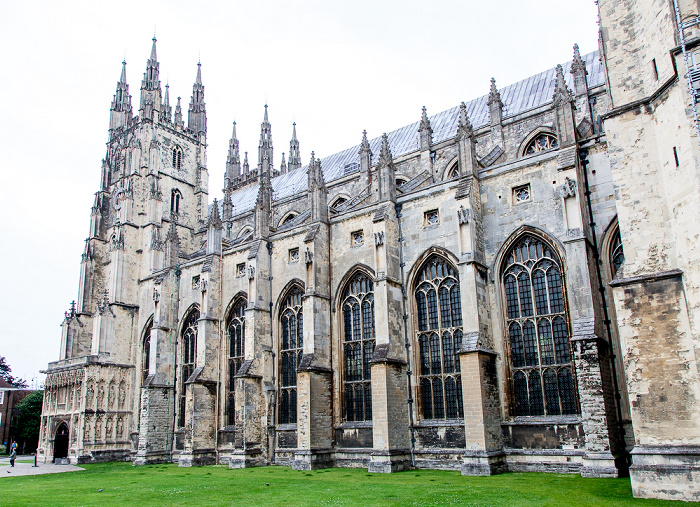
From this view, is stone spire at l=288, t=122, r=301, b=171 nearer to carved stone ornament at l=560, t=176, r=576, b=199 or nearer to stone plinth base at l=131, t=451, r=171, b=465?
stone plinth base at l=131, t=451, r=171, b=465

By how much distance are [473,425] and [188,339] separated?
19804mm

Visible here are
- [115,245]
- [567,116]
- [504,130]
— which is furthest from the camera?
[115,245]

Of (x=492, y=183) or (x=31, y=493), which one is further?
(x=492, y=183)

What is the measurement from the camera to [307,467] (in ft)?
72.6

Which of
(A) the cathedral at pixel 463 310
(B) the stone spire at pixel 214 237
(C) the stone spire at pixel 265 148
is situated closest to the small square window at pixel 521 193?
(A) the cathedral at pixel 463 310

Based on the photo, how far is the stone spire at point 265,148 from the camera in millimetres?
48781

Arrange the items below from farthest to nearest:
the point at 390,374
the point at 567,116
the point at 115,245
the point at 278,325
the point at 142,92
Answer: the point at 142,92, the point at 115,245, the point at 278,325, the point at 390,374, the point at 567,116

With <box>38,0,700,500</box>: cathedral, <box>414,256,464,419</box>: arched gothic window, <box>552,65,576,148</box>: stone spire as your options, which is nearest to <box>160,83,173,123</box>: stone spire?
<box>38,0,700,500</box>: cathedral

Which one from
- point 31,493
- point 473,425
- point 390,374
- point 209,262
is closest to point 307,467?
point 390,374

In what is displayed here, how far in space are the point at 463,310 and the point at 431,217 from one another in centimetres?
471

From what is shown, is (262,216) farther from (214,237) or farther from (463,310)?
(463,310)

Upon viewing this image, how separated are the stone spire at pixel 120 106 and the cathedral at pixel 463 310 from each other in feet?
50.0

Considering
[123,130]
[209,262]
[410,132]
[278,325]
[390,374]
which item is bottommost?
[390,374]

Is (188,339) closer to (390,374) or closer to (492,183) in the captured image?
(390,374)
